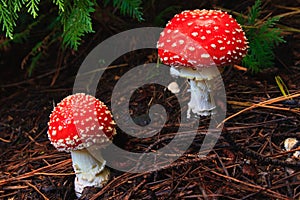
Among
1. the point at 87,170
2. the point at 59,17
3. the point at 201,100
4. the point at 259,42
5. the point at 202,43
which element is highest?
the point at 59,17

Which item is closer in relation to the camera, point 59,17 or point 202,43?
point 202,43

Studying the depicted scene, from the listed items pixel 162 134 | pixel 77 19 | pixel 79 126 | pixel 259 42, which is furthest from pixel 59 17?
pixel 259 42

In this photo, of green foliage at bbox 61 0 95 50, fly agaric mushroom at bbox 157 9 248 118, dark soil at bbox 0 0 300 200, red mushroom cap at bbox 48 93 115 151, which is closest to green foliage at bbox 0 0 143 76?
green foliage at bbox 61 0 95 50

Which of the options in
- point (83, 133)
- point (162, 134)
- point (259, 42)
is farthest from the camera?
point (259, 42)

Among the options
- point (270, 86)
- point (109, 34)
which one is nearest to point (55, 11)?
point (109, 34)

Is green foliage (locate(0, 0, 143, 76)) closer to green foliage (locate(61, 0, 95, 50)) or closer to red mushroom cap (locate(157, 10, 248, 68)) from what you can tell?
green foliage (locate(61, 0, 95, 50))

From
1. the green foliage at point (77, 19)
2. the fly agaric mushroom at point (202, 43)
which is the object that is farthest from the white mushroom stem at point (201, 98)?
the green foliage at point (77, 19)

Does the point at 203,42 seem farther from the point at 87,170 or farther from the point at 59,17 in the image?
the point at 59,17
